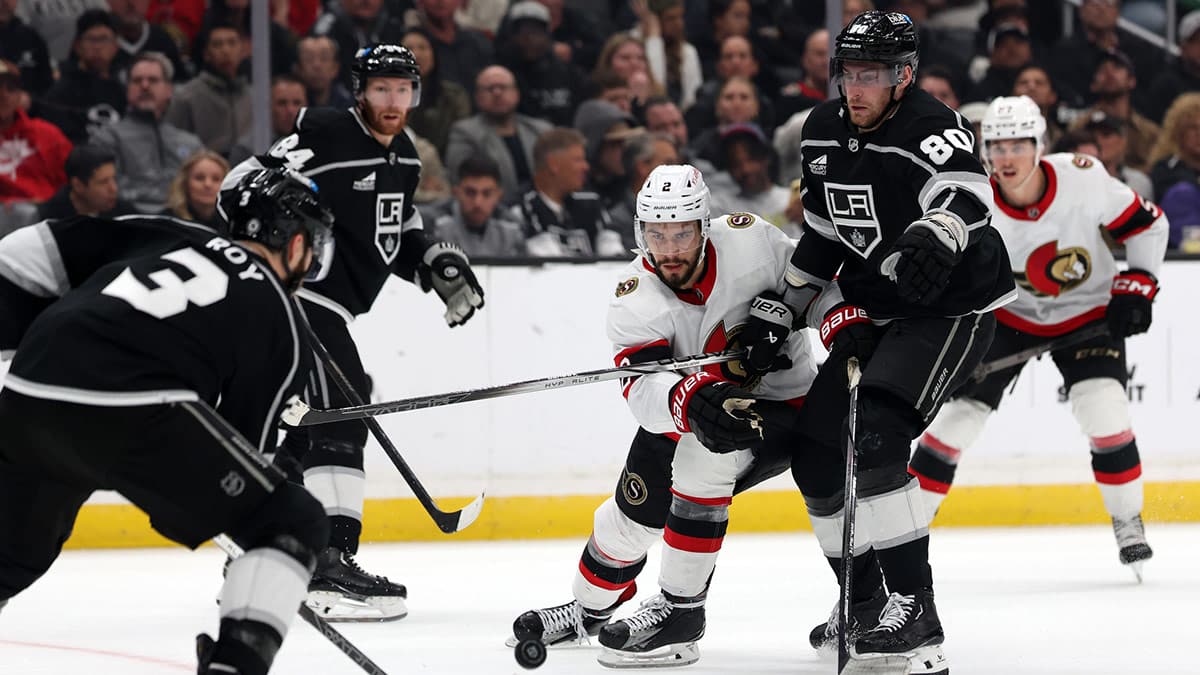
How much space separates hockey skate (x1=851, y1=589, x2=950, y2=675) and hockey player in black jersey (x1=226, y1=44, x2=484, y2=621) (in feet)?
4.37

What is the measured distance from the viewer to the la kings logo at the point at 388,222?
151 inches

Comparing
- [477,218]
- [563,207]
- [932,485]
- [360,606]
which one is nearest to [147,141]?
[477,218]

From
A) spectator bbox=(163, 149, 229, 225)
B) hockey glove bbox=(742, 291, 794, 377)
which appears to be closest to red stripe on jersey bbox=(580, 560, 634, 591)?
hockey glove bbox=(742, 291, 794, 377)

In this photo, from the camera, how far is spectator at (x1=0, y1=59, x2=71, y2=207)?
17.6ft

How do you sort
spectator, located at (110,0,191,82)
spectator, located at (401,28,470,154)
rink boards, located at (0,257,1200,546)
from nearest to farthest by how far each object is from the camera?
rink boards, located at (0,257,1200,546)
spectator, located at (110,0,191,82)
spectator, located at (401,28,470,154)

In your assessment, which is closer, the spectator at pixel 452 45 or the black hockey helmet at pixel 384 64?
the black hockey helmet at pixel 384 64

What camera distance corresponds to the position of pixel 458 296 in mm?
3891

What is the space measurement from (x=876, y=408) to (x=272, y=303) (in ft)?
3.80

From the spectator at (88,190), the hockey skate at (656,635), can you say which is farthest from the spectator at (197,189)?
the hockey skate at (656,635)

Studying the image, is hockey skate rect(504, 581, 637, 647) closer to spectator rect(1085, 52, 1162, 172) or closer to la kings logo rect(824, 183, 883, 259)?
la kings logo rect(824, 183, 883, 259)

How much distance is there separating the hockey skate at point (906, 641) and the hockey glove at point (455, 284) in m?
1.51

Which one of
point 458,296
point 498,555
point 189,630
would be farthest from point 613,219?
point 189,630

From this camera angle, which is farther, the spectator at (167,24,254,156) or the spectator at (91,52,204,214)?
the spectator at (167,24,254,156)

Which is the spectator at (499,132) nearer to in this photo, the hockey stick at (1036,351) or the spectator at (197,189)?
the spectator at (197,189)
